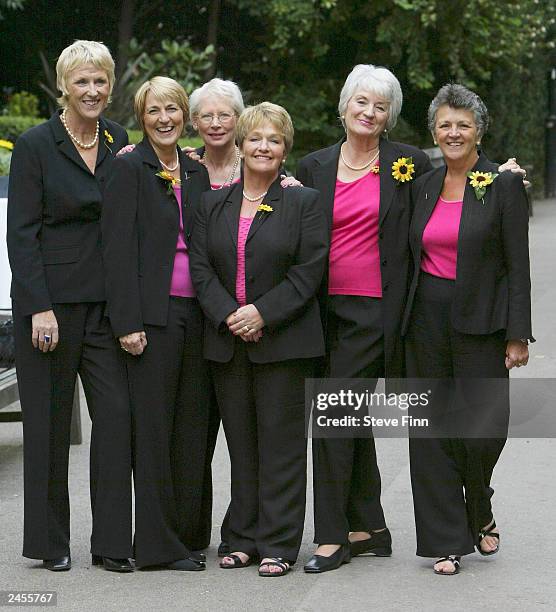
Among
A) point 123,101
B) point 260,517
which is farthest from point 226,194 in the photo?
point 123,101

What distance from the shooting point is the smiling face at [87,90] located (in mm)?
5547

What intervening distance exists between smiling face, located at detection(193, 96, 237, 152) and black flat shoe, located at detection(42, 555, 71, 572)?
1822mm

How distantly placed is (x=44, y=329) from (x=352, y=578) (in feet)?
5.16

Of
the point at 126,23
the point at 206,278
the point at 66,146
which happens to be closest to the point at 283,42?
the point at 126,23

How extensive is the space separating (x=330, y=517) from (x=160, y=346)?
38.7 inches

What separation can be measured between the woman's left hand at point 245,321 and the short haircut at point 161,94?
0.87 m

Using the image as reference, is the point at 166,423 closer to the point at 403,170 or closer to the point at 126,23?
the point at 403,170

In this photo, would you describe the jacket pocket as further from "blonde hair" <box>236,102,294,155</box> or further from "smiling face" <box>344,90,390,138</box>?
"smiling face" <box>344,90,390,138</box>

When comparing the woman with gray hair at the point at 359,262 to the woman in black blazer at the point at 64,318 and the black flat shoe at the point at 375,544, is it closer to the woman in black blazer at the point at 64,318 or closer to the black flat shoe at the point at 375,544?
the black flat shoe at the point at 375,544

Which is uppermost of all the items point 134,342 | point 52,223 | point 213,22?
point 213,22

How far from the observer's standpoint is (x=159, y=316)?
18.1 ft

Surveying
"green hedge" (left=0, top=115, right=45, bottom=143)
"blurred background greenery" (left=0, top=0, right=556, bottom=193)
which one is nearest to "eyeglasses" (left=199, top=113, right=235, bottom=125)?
"green hedge" (left=0, top=115, right=45, bottom=143)

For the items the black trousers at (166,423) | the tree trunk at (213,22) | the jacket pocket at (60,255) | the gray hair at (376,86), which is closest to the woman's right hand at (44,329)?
the jacket pocket at (60,255)

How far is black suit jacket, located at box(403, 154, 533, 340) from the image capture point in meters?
5.44
